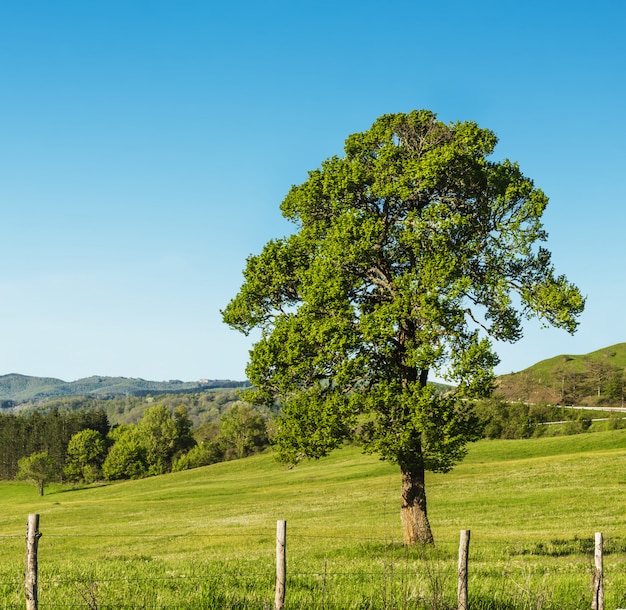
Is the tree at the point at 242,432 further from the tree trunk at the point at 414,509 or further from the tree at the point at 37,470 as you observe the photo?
the tree trunk at the point at 414,509

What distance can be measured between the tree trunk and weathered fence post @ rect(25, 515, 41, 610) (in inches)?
560

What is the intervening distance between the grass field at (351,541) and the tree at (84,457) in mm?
79472

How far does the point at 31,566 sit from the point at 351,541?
18.1 meters

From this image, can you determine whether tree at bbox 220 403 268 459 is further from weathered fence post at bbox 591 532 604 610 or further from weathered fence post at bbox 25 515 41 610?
weathered fence post at bbox 25 515 41 610

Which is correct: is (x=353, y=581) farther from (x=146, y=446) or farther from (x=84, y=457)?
(x=84, y=457)

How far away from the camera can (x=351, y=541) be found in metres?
26.6

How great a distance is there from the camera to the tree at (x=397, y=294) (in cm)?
2095

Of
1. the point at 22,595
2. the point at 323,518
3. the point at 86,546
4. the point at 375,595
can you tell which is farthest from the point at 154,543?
the point at 375,595

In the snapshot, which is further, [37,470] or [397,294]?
[37,470]

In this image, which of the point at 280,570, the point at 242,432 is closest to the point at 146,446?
the point at 242,432

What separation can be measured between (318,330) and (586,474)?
131 ft

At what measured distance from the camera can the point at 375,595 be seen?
13.0 meters

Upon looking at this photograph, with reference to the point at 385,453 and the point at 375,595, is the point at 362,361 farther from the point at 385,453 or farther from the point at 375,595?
the point at 375,595

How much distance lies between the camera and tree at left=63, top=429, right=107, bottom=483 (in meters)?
158
